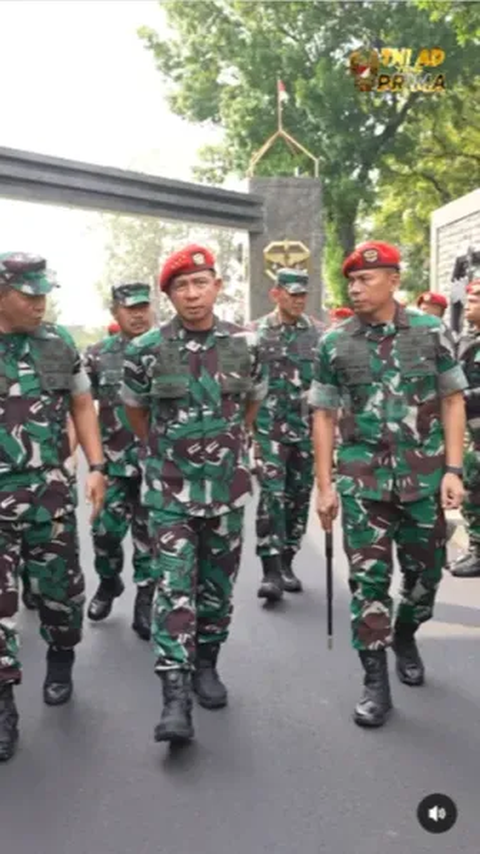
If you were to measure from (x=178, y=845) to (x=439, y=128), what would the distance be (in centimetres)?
3549

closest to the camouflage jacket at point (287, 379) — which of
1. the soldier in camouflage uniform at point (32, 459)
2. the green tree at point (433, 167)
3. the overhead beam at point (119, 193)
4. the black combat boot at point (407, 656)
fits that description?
the black combat boot at point (407, 656)

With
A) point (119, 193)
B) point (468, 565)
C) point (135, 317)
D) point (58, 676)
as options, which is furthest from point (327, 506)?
point (119, 193)

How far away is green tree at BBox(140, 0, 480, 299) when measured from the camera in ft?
96.1

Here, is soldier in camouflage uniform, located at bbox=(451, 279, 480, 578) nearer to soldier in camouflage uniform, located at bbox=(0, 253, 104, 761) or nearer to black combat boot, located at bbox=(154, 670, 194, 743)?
soldier in camouflage uniform, located at bbox=(0, 253, 104, 761)

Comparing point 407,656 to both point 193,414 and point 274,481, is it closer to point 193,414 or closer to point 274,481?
point 193,414

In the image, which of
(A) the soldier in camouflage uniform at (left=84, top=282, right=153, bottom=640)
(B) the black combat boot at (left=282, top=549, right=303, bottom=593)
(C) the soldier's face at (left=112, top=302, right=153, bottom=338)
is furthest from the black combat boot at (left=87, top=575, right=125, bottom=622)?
(C) the soldier's face at (left=112, top=302, right=153, bottom=338)

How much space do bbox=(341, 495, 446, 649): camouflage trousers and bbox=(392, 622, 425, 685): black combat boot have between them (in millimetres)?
403

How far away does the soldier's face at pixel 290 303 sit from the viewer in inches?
256

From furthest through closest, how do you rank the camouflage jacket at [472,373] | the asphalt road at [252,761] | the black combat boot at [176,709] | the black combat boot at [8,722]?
the camouflage jacket at [472,373]
the black combat boot at [8,722]
the black combat boot at [176,709]
the asphalt road at [252,761]

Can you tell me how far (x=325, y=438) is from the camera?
440 cm

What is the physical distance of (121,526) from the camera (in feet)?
18.9

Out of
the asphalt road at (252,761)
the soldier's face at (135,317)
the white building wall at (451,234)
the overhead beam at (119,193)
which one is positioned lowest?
the asphalt road at (252,761)

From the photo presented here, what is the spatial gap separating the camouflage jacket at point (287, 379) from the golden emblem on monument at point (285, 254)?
494 inches

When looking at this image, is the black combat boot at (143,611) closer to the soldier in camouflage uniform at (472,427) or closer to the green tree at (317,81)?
the soldier in camouflage uniform at (472,427)
